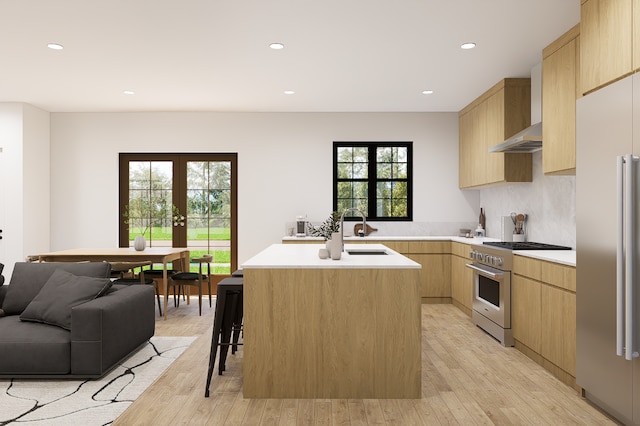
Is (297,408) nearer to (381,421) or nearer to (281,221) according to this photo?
(381,421)

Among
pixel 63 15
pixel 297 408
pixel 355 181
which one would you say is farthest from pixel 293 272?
pixel 355 181

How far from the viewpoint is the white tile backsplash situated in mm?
4629

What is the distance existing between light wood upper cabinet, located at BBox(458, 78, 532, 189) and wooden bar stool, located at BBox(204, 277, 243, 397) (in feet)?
11.0

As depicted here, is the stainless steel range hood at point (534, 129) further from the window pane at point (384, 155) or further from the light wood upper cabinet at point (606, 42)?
the window pane at point (384, 155)

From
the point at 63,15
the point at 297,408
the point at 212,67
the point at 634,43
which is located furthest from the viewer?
the point at 212,67

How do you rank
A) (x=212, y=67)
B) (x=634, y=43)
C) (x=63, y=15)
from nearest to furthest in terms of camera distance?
(x=634, y=43), (x=63, y=15), (x=212, y=67)

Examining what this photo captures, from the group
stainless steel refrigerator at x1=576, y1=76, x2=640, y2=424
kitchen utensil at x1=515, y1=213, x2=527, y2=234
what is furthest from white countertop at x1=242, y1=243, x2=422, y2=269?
kitchen utensil at x1=515, y1=213, x2=527, y2=234

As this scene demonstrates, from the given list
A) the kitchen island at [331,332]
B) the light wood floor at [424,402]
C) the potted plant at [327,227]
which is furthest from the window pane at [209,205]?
the kitchen island at [331,332]

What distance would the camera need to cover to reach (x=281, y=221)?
23.5 feet

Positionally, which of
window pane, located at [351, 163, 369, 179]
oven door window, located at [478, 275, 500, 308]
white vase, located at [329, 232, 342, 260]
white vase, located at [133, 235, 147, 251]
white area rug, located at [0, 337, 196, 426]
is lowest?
white area rug, located at [0, 337, 196, 426]

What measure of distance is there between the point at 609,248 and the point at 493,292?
2086mm

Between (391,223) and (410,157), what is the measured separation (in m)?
1.04

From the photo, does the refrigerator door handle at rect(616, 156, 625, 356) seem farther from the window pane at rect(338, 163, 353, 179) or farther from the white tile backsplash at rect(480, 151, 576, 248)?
the window pane at rect(338, 163, 353, 179)

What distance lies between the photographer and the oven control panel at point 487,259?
4577 millimetres
